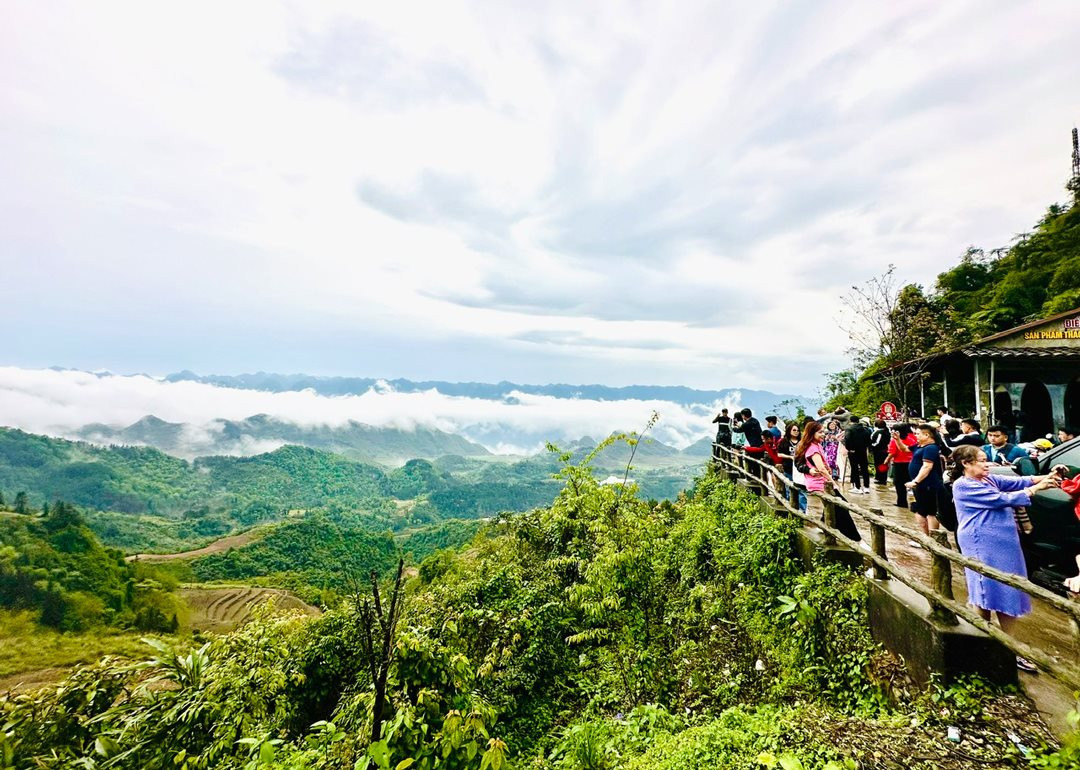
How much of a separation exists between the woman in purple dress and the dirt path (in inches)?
5060

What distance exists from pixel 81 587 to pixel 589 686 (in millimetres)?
92478

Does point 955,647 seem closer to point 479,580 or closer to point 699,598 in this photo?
point 699,598

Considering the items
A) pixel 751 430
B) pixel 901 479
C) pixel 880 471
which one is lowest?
pixel 880 471

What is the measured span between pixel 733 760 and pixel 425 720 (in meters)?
2.45

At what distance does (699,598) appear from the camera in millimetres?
7949

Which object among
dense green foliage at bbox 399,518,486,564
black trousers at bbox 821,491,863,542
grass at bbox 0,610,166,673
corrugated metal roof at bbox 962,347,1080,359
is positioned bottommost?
dense green foliage at bbox 399,518,486,564

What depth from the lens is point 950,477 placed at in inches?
261

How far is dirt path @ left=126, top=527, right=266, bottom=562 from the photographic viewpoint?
101262 mm

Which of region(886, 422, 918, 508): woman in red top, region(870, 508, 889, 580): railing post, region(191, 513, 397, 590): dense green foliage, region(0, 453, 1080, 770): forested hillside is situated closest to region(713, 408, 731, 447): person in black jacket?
region(0, 453, 1080, 770): forested hillside

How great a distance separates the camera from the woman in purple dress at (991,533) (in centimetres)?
421

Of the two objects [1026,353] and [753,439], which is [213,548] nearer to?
[753,439]

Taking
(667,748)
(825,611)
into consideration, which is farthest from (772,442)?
(667,748)

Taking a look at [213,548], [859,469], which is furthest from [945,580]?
[213,548]

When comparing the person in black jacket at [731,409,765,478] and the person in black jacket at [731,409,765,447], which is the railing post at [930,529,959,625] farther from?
the person in black jacket at [731,409,765,447]
